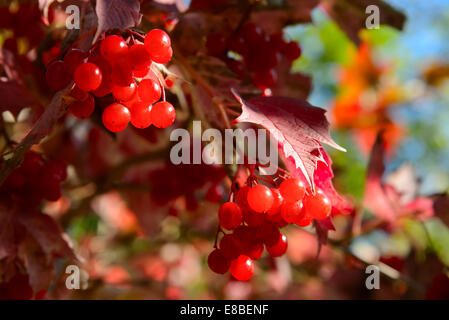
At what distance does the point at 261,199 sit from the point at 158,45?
0.21 metres

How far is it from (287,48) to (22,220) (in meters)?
0.50

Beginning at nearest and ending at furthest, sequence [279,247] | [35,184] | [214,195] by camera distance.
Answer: [279,247], [35,184], [214,195]

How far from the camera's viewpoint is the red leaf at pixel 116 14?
1.60 ft

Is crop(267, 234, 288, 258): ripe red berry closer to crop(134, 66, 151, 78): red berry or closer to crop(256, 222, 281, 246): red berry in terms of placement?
A: crop(256, 222, 281, 246): red berry

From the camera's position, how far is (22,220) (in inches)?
27.0

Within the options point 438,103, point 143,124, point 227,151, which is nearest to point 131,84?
point 143,124

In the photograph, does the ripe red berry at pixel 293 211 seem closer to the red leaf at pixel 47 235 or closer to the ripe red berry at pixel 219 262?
the ripe red berry at pixel 219 262

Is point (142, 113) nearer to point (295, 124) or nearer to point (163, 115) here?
point (163, 115)

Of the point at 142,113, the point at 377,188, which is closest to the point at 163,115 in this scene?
the point at 142,113

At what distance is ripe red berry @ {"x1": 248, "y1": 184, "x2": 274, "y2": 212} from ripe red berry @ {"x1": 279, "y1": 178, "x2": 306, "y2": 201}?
0.07 feet

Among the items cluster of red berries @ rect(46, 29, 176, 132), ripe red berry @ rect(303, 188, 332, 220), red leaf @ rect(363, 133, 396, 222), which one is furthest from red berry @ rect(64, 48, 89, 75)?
red leaf @ rect(363, 133, 396, 222)

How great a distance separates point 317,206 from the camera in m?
0.56

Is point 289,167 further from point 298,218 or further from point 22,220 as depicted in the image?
point 22,220
